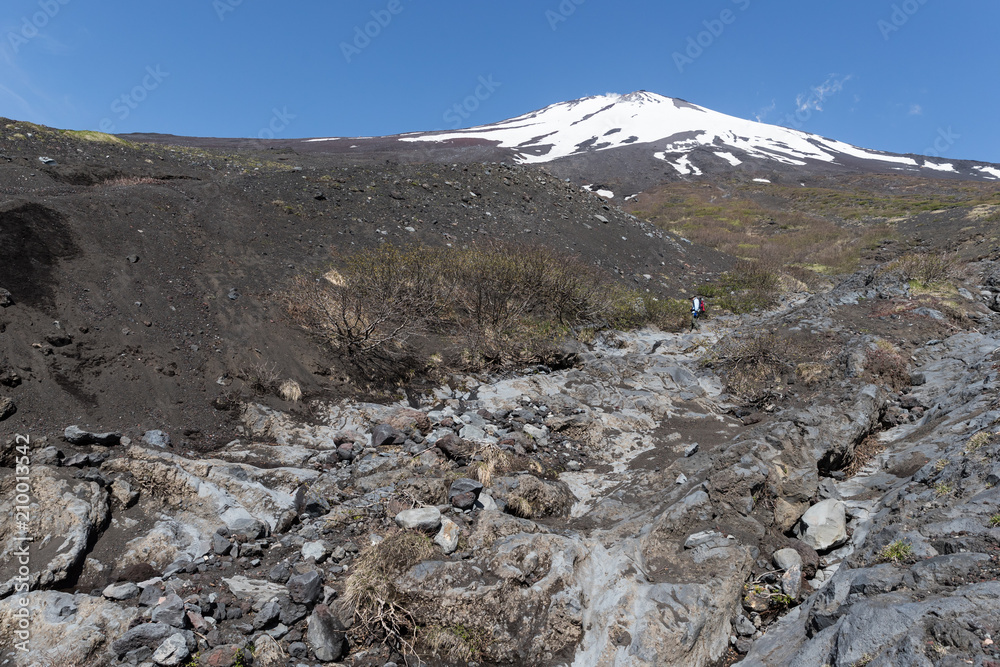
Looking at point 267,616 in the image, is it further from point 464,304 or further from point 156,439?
point 464,304

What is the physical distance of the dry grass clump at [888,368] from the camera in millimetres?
7852

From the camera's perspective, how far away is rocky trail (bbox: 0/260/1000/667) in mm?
3076

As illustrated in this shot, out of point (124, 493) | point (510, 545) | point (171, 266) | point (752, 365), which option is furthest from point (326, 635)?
point (752, 365)

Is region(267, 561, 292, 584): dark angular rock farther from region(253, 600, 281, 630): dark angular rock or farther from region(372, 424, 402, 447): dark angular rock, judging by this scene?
region(372, 424, 402, 447): dark angular rock

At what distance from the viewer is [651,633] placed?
3.41 m

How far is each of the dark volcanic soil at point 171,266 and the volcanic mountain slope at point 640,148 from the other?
35.3 m

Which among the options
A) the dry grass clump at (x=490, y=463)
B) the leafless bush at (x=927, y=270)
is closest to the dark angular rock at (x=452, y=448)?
the dry grass clump at (x=490, y=463)

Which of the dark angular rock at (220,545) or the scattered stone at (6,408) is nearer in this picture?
the dark angular rock at (220,545)

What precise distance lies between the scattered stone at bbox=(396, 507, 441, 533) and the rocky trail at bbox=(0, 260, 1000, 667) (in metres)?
0.02

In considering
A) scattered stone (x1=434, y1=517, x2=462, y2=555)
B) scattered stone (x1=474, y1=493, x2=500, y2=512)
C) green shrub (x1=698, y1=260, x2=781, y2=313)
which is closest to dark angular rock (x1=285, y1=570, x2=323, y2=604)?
scattered stone (x1=434, y1=517, x2=462, y2=555)

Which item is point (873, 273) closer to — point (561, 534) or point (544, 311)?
point (544, 311)

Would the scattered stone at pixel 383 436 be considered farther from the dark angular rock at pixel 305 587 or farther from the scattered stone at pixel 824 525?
the scattered stone at pixel 824 525

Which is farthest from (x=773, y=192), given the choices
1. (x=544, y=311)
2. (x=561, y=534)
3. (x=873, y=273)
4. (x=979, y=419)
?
(x=561, y=534)

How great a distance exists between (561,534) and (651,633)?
114 centimetres
